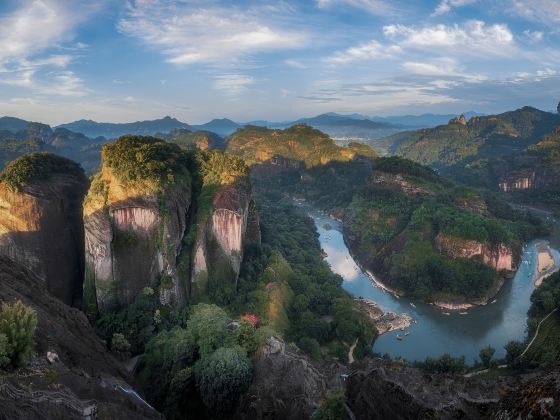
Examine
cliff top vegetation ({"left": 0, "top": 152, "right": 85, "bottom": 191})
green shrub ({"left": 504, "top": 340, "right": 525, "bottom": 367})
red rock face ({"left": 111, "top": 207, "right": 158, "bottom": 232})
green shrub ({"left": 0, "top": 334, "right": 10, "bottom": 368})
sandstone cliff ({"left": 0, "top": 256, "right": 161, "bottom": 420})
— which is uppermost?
cliff top vegetation ({"left": 0, "top": 152, "right": 85, "bottom": 191})

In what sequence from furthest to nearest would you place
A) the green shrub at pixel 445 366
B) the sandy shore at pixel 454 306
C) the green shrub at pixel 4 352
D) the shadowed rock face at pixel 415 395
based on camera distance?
the sandy shore at pixel 454 306
the green shrub at pixel 445 366
the shadowed rock face at pixel 415 395
the green shrub at pixel 4 352

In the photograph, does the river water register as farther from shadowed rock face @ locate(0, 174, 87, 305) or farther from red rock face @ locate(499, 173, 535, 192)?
red rock face @ locate(499, 173, 535, 192)

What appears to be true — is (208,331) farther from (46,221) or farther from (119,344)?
(46,221)

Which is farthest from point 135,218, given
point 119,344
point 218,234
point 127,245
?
point 119,344

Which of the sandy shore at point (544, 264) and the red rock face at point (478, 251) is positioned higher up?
the red rock face at point (478, 251)

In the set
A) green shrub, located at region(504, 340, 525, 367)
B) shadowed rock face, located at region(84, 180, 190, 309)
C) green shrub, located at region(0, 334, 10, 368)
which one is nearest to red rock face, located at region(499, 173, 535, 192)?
green shrub, located at region(504, 340, 525, 367)

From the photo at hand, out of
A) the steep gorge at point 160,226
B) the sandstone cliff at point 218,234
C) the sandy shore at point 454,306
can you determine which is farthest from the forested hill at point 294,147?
the steep gorge at point 160,226

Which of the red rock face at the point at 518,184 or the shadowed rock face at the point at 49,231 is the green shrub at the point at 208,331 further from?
the red rock face at the point at 518,184
